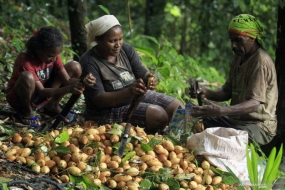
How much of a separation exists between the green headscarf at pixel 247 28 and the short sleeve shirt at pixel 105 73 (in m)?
1.01

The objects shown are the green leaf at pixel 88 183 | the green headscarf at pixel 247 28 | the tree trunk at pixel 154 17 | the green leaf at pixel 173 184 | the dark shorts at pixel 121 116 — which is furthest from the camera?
the tree trunk at pixel 154 17

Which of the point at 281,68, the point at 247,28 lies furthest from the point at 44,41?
the point at 281,68

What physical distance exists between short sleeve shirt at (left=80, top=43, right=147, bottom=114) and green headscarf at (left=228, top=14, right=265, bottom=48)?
3.30 feet

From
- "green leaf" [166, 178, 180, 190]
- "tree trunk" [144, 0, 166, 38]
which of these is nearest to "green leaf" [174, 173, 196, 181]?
"green leaf" [166, 178, 180, 190]

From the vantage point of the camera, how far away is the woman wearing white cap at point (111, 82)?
4027 millimetres

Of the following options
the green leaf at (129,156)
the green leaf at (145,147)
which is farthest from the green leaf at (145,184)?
the green leaf at (145,147)

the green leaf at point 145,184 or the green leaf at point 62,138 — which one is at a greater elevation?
the green leaf at point 62,138

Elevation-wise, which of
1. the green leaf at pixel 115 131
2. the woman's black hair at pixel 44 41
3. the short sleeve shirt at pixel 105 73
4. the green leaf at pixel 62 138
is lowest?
the green leaf at pixel 115 131

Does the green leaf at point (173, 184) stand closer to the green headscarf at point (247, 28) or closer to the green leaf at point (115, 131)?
the green leaf at point (115, 131)

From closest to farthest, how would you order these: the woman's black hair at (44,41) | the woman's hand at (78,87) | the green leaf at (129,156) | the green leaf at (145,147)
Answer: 1. the green leaf at (129,156)
2. the green leaf at (145,147)
3. the woman's hand at (78,87)
4. the woman's black hair at (44,41)

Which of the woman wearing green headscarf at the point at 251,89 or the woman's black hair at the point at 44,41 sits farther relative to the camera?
the woman's black hair at the point at 44,41

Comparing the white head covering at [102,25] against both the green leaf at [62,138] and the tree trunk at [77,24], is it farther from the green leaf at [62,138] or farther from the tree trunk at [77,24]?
the tree trunk at [77,24]

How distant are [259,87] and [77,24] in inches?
98.0

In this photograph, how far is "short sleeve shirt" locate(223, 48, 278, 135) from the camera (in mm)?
3762
